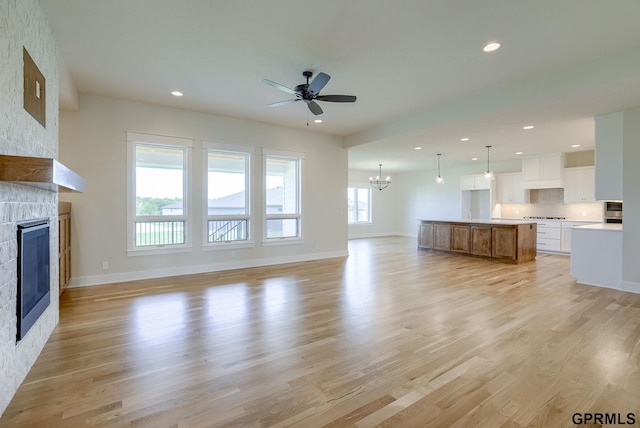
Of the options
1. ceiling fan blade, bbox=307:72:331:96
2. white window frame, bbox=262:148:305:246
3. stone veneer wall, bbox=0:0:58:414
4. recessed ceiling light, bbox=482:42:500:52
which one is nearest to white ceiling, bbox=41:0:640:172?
recessed ceiling light, bbox=482:42:500:52

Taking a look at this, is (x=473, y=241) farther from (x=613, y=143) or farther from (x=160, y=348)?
(x=160, y=348)

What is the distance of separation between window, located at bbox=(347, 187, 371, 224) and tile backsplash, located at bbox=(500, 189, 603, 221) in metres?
4.90

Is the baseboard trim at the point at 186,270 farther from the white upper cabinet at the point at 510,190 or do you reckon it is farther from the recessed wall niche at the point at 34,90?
the white upper cabinet at the point at 510,190

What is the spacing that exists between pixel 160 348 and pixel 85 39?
3.28 meters

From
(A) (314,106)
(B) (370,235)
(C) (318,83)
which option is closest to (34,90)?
(C) (318,83)

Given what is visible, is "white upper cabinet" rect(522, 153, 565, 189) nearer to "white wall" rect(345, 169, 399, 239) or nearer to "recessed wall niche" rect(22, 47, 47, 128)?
"white wall" rect(345, 169, 399, 239)

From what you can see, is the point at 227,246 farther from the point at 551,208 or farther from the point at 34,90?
the point at 551,208

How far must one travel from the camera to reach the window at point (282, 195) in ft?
22.2

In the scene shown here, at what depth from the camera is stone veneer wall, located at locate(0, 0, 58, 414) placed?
6.37ft

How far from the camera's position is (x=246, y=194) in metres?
6.43

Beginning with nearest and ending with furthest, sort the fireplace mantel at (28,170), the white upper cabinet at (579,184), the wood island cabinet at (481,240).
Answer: the fireplace mantel at (28,170)
the wood island cabinet at (481,240)
the white upper cabinet at (579,184)

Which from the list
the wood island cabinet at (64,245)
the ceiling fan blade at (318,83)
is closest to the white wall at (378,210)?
the ceiling fan blade at (318,83)

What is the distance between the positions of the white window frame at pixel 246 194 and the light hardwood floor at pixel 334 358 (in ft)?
4.79

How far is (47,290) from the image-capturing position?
9.50ft
